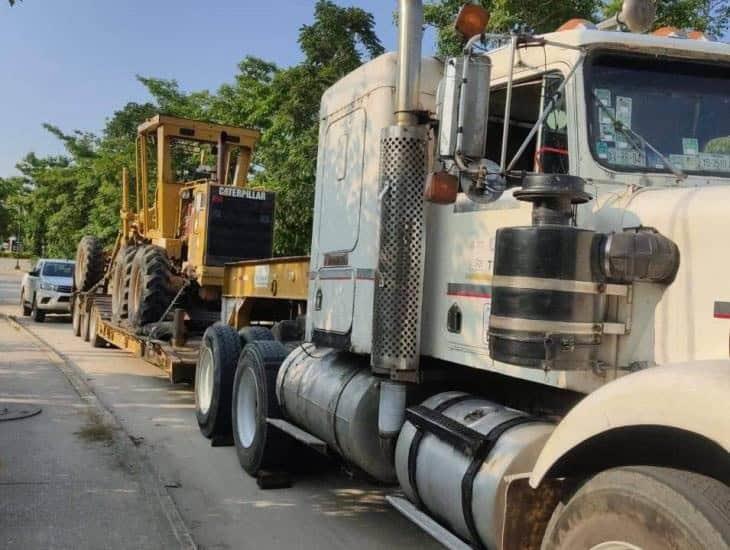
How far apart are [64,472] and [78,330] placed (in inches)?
433

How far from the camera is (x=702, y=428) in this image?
225cm

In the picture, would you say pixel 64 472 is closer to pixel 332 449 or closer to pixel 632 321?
pixel 332 449

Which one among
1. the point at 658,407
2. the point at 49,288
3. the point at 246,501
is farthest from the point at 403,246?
the point at 49,288

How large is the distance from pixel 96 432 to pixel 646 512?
20.5ft

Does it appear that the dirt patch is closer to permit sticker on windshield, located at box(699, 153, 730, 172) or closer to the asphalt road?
the asphalt road

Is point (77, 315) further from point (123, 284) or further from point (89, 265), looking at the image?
point (123, 284)

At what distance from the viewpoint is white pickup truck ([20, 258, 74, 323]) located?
19.7 m

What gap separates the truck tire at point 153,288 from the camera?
11.1 meters

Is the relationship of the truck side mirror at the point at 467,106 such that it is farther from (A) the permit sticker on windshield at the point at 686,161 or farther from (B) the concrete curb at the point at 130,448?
(B) the concrete curb at the point at 130,448

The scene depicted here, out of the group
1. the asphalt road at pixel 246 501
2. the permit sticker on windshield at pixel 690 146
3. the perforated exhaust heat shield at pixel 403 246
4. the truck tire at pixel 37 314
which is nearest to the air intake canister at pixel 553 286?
the permit sticker on windshield at pixel 690 146

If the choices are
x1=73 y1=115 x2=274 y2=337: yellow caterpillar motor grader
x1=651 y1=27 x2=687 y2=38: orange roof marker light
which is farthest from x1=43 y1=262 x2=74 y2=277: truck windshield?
x1=651 y1=27 x2=687 y2=38: orange roof marker light

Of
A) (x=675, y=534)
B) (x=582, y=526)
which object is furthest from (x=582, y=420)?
(x=675, y=534)

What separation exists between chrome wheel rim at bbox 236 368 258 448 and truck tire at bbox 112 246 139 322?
6.25 meters

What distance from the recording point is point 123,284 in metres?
12.6
